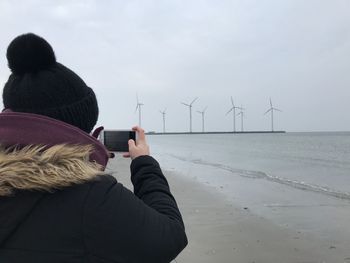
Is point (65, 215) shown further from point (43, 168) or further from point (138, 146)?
point (138, 146)

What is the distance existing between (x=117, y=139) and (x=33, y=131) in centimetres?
88

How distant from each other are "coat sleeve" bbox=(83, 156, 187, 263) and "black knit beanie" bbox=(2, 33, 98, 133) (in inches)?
12.3

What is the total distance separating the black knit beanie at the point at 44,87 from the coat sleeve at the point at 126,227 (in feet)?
1.02

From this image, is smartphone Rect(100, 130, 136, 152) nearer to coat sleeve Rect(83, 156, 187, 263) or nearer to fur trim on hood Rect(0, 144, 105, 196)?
coat sleeve Rect(83, 156, 187, 263)

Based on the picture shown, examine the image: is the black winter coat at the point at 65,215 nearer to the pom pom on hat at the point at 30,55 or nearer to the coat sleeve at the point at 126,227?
the coat sleeve at the point at 126,227

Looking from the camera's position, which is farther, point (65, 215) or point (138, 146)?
point (138, 146)

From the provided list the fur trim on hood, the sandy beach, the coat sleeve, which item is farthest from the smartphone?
the sandy beach

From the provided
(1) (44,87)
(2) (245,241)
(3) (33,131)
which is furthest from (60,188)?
(2) (245,241)

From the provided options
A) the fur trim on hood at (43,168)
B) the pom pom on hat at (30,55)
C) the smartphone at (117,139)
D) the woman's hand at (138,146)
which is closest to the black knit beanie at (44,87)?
the pom pom on hat at (30,55)

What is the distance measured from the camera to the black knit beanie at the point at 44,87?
1.67 metres

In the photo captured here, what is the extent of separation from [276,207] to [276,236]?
508cm

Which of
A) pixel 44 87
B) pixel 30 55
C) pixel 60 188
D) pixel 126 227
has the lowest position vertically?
pixel 126 227

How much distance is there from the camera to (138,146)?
2088 millimetres

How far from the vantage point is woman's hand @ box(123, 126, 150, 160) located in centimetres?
204
